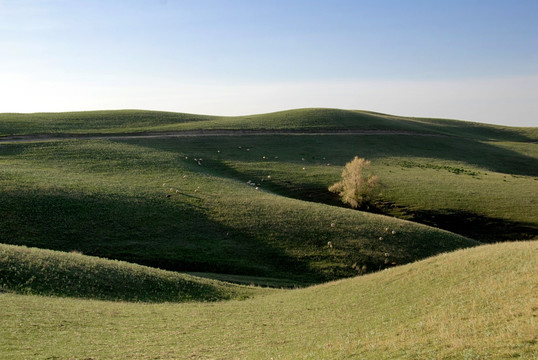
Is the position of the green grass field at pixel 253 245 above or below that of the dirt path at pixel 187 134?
below

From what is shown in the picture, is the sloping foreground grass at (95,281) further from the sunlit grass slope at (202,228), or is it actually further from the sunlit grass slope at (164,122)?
the sunlit grass slope at (164,122)

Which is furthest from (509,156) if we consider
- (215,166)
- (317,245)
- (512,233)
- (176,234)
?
(176,234)

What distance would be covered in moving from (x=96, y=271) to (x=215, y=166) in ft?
146

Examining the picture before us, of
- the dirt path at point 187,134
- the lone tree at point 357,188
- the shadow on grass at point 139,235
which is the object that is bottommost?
the shadow on grass at point 139,235

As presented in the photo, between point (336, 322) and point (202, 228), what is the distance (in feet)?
86.0

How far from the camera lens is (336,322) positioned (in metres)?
18.4

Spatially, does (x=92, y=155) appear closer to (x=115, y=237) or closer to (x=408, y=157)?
(x=115, y=237)

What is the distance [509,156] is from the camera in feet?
311

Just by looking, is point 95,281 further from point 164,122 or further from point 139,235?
point 164,122

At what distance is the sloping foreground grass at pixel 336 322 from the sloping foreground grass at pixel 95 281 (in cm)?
233

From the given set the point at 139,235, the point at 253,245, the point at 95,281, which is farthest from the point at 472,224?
the point at 95,281

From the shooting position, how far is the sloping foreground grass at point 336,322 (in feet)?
41.9

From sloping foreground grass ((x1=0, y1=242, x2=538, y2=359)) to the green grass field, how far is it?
0.11 meters

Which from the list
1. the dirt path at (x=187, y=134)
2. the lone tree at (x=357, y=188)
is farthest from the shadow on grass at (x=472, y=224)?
the dirt path at (x=187, y=134)
